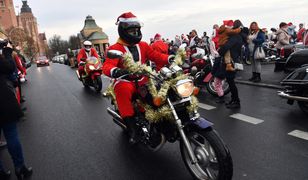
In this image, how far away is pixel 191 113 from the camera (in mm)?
3426

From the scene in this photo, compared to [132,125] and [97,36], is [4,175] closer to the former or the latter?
[132,125]

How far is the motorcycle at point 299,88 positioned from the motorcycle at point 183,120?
2.65 metres

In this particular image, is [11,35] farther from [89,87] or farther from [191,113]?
[191,113]

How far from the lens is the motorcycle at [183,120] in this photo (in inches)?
122

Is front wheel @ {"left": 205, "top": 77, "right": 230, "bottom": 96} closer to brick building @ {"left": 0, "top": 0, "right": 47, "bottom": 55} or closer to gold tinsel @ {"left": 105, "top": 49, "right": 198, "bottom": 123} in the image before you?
gold tinsel @ {"left": 105, "top": 49, "right": 198, "bottom": 123}

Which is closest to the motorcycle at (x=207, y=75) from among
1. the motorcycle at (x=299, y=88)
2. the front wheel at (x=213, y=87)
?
the front wheel at (x=213, y=87)

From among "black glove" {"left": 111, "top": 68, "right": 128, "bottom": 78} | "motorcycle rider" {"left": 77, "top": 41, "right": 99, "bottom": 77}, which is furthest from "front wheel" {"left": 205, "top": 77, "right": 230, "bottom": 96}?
"motorcycle rider" {"left": 77, "top": 41, "right": 99, "bottom": 77}

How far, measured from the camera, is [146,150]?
14.9 feet

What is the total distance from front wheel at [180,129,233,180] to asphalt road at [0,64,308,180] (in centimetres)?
24

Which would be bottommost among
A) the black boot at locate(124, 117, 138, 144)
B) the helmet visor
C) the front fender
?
the black boot at locate(124, 117, 138, 144)

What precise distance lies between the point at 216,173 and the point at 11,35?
87773 millimetres

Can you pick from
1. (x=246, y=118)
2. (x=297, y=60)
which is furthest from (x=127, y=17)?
(x=297, y=60)

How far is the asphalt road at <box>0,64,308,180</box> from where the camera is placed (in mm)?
3766

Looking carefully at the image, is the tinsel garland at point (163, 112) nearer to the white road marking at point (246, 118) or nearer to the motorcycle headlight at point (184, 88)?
the motorcycle headlight at point (184, 88)
